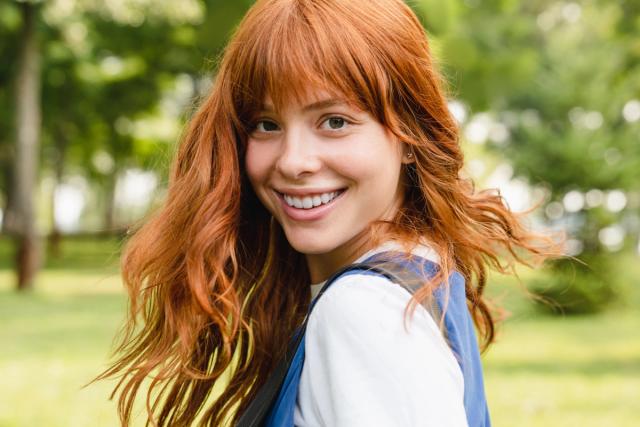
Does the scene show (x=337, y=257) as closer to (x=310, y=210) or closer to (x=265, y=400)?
(x=310, y=210)

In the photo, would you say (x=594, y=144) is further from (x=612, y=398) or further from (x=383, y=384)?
(x=383, y=384)

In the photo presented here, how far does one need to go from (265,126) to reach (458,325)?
57 cm

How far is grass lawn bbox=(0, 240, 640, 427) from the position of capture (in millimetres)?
6297

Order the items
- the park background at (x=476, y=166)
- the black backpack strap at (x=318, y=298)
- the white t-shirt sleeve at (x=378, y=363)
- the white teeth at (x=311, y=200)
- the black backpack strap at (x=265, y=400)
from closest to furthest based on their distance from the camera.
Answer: the white t-shirt sleeve at (x=378, y=363) → the black backpack strap at (x=318, y=298) → the black backpack strap at (x=265, y=400) → the white teeth at (x=311, y=200) → the park background at (x=476, y=166)

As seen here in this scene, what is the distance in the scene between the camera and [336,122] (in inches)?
66.6

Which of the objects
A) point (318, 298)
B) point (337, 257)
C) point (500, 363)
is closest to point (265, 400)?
point (318, 298)

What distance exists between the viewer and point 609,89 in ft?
44.7

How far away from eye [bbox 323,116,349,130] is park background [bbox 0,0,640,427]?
78 cm

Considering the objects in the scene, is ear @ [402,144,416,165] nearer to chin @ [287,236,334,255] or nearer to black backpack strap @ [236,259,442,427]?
chin @ [287,236,334,255]

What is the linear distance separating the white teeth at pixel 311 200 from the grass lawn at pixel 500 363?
2.53 ft

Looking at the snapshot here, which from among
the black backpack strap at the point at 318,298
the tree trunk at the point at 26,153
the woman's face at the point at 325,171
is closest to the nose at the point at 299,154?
the woman's face at the point at 325,171

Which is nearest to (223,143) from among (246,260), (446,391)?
(246,260)

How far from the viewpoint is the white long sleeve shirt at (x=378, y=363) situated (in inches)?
52.1

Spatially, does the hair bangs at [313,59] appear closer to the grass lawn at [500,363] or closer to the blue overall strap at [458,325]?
the blue overall strap at [458,325]
